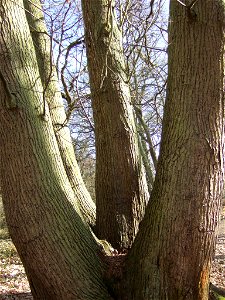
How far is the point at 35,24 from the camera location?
472cm

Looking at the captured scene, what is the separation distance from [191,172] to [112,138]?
116cm

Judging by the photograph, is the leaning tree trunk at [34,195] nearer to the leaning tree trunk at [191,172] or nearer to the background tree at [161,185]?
the background tree at [161,185]

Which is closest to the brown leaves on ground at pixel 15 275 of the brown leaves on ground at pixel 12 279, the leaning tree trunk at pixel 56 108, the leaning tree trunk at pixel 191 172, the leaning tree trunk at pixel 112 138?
the brown leaves on ground at pixel 12 279

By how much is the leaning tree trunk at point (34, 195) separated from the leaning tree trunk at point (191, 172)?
1.99 feet

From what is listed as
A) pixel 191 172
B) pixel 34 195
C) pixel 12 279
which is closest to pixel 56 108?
pixel 34 195

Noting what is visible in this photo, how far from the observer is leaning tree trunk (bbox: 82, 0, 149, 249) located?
13.1 ft

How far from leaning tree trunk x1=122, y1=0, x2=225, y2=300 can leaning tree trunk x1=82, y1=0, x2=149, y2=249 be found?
78 cm

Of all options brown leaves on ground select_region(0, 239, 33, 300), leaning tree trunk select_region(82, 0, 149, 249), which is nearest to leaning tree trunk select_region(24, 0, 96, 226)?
leaning tree trunk select_region(82, 0, 149, 249)

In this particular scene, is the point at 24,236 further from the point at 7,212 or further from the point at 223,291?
the point at 223,291

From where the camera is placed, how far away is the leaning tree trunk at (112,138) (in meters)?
4.00

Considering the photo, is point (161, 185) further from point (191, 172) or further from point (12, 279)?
point (12, 279)

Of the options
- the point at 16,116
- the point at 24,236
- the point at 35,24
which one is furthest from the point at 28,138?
the point at 35,24

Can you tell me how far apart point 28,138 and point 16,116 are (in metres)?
0.22

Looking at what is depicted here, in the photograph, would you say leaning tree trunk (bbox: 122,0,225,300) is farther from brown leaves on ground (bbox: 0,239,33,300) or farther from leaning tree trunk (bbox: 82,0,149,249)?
brown leaves on ground (bbox: 0,239,33,300)
